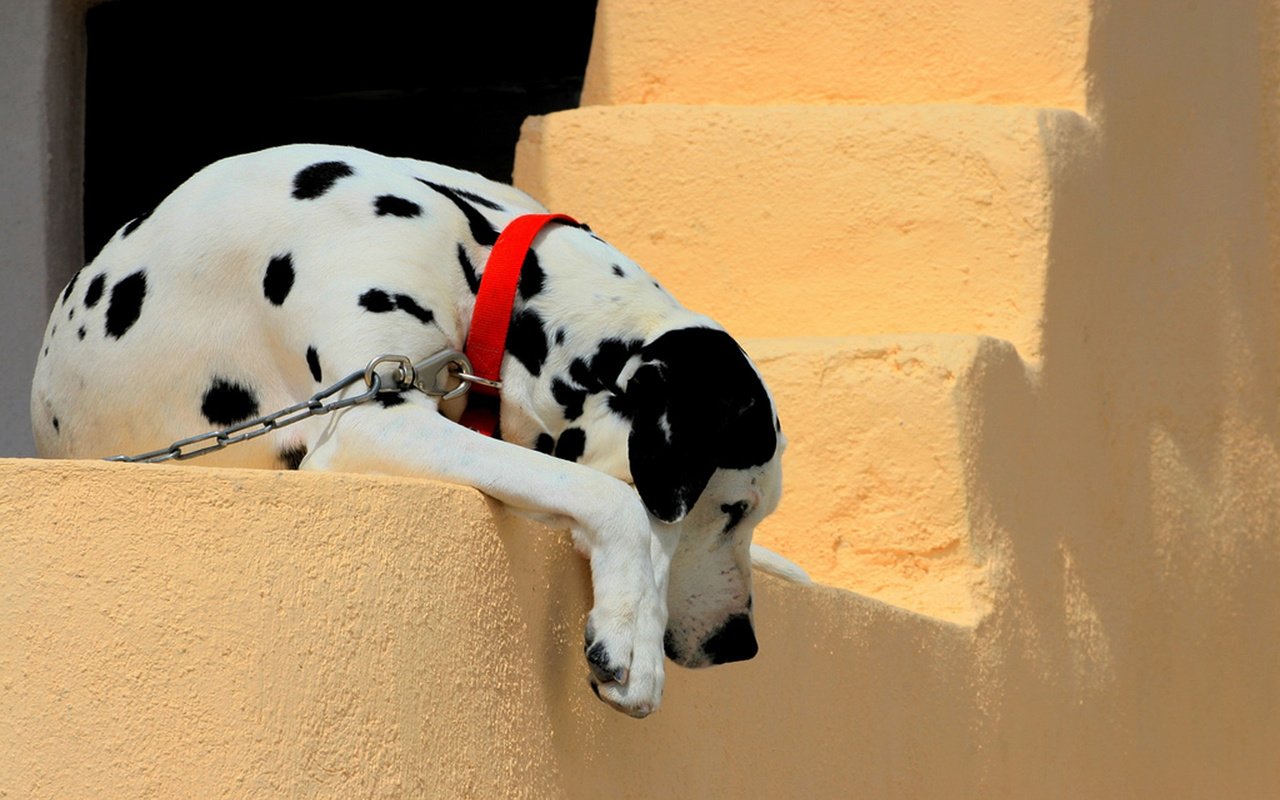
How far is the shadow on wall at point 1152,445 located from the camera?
4.91 metres

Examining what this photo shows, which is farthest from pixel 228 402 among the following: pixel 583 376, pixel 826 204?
pixel 826 204

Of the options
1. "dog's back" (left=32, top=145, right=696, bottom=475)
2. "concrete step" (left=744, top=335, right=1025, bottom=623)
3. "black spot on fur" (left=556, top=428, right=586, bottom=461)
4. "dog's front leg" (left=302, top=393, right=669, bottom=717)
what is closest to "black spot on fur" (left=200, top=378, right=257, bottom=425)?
"dog's back" (left=32, top=145, right=696, bottom=475)

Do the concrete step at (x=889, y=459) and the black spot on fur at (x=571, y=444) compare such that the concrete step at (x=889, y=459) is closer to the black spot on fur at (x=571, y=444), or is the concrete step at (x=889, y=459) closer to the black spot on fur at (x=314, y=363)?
the black spot on fur at (x=571, y=444)

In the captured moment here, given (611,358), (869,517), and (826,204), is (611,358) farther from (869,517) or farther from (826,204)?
(826,204)

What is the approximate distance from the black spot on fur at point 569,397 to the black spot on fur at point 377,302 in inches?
13.1

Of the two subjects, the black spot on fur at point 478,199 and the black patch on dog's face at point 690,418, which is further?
the black spot on fur at point 478,199

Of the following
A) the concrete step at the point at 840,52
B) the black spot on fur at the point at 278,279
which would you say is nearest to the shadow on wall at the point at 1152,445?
the concrete step at the point at 840,52

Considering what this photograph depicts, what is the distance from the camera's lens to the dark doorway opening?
869 cm

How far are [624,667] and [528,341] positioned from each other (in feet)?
2.68

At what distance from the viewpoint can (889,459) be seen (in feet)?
15.7

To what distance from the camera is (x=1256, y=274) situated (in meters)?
6.11

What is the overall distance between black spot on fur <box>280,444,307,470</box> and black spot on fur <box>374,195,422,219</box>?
458 millimetres

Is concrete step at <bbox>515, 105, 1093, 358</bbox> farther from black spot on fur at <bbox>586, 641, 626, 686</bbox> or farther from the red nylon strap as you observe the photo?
black spot on fur at <bbox>586, 641, 626, 686</bbox>

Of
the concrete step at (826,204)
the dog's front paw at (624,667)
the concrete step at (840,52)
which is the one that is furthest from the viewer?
the concrete step at (840,52)
